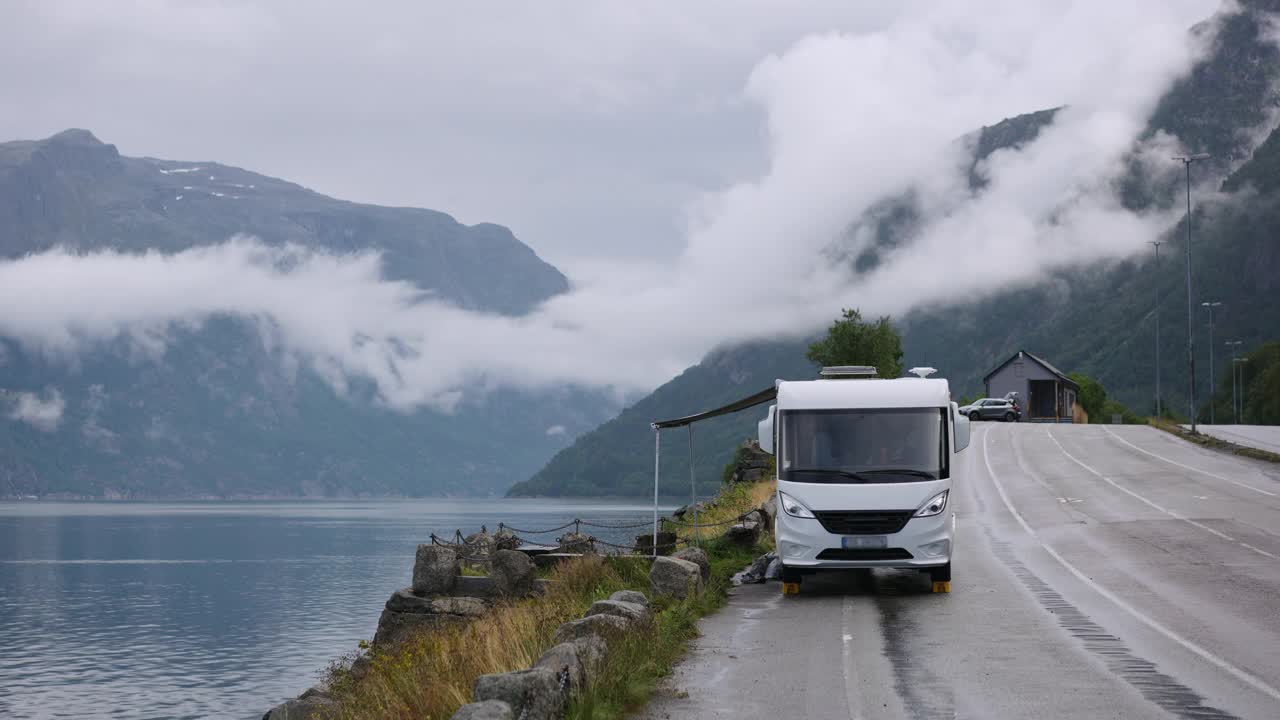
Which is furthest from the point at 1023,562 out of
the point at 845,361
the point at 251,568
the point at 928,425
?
the point at 251,568

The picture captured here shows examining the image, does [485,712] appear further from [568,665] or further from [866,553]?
[866,553]

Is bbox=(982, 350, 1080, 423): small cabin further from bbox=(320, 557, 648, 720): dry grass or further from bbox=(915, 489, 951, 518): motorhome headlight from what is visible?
bbox=(915, 489, 951, 518): motorhome headlight

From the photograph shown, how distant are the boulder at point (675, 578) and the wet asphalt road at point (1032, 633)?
70 centimetres

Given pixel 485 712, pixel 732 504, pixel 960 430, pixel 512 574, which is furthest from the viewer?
pixel 732 504

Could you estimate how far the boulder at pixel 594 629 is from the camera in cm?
1255

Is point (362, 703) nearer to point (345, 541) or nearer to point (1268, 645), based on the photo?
point (1268, 645)

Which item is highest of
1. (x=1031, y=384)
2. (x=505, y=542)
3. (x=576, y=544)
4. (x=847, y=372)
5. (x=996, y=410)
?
(x=1031, y=384)

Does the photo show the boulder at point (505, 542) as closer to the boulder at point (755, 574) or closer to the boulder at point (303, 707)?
the boulder at point (303, 707)

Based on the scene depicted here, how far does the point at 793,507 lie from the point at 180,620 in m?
57.8

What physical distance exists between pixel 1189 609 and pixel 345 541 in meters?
132

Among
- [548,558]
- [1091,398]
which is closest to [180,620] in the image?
[548,558]

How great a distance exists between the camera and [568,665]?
416 inches

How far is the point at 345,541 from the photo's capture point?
141 m

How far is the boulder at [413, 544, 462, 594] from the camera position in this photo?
31.5 metres
